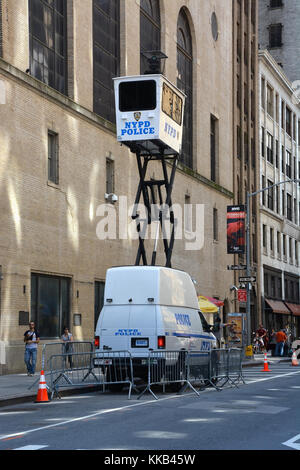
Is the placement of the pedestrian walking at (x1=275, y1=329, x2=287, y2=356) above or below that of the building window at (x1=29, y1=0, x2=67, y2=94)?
below

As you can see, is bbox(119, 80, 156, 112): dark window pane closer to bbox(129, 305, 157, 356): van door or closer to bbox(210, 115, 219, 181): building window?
bbox(129, 305, 157, 356): van door

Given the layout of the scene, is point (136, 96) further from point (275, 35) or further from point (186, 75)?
point (275, 35)

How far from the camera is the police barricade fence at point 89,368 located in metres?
20.9

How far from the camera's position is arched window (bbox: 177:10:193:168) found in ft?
160

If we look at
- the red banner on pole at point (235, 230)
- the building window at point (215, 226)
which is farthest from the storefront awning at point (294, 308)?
the red banner on pole at point (235, 230)

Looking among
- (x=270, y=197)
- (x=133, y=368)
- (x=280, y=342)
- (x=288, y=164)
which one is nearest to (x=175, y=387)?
(x=133, y=368)

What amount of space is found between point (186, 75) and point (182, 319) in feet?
95.1

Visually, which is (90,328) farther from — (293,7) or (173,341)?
(293,7)

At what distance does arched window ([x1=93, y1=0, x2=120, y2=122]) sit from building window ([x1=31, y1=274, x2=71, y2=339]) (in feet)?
28.3

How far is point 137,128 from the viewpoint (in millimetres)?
31531

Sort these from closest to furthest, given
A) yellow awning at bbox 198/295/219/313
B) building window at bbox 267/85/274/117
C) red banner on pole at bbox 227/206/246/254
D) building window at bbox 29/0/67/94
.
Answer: building window at bbox 29/0/67/94 < yellow awning at bbox 198/295/219/313 < red banner on pole at bbox 227/206/246/254 < building window at bbox 267/85/274/117

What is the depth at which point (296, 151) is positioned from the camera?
80.6 metres

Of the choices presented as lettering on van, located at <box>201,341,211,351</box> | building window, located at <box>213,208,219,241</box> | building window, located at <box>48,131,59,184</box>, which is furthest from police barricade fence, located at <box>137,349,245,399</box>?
building window, located at <box>213,208,219,241</box>

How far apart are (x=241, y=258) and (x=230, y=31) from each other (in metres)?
15.9
